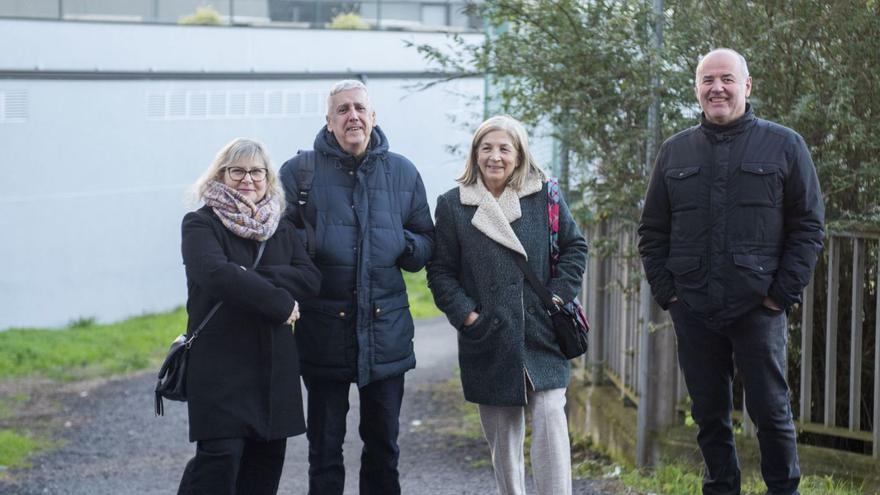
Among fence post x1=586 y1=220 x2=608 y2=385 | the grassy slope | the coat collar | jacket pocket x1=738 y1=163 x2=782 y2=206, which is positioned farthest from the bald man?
the grassy slope

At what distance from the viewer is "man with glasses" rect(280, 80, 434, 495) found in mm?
5648

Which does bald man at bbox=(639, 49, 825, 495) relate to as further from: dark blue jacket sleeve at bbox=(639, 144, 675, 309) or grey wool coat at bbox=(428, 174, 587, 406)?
grey wool coat at bbox=(428, 174, 587, 406)

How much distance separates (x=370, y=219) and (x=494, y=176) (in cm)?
56

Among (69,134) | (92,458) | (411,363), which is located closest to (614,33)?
(411,363)

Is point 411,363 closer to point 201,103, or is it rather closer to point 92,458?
point 92,458

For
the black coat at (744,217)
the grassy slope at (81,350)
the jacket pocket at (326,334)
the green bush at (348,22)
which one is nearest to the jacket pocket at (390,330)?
the jacket pocket at (326,334)

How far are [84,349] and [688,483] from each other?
826 cm

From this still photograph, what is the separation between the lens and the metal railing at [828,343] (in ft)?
21.5

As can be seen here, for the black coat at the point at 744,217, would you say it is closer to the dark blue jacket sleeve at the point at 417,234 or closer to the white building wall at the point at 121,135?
the dark blue jacket sleeve at the point at 417,234

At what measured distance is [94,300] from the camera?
15.1 meters

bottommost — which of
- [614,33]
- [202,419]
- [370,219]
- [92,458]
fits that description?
[92,458]

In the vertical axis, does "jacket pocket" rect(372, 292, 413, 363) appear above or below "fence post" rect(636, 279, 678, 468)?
above

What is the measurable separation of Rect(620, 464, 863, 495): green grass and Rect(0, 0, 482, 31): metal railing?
6.90m

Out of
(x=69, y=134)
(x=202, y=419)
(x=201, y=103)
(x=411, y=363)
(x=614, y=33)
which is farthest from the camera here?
(x=201, y=103)
